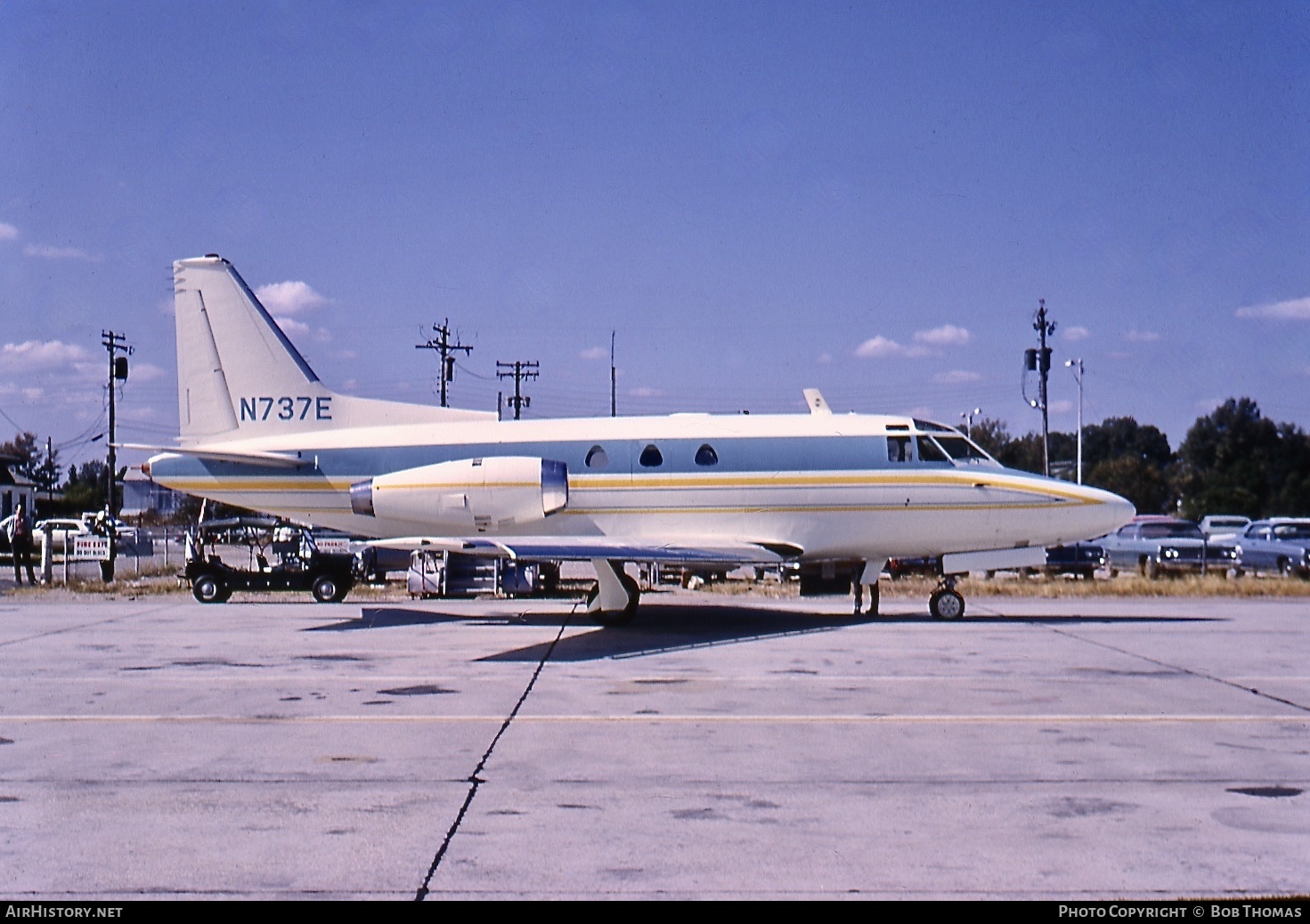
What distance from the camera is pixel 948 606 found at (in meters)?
19.9

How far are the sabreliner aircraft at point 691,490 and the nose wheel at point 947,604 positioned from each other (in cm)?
3

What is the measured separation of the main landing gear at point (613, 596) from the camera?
736 inches

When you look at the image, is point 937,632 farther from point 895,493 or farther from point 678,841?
point 678,841

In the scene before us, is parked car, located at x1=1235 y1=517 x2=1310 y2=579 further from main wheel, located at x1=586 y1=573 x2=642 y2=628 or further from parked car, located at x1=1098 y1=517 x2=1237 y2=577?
main wheel, located at x1=586 y1=573 x2=642 y2=628

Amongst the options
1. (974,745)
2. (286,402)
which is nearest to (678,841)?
(974,745)

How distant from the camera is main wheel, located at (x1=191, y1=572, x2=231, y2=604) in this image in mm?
24656

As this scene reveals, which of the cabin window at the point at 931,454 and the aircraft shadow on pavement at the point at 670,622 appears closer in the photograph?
the aircraft shadow on pavement at the point at 670,622

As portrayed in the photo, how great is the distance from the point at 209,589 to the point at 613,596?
10689mm

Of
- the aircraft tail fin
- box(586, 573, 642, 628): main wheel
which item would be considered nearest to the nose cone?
box(586, 573, 642, 628): main wheel

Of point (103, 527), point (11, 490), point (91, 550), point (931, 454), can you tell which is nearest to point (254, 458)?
point (931, 454)

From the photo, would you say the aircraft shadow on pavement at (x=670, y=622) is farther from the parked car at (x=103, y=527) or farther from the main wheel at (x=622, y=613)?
the parked car at (x=103, y=527)

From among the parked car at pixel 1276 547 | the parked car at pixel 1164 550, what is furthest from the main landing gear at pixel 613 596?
the parked car at pixel 1276 547

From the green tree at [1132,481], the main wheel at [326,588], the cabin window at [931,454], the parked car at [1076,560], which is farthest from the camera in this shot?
the green tree at [1132,481]

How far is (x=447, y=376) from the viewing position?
2657 inches
